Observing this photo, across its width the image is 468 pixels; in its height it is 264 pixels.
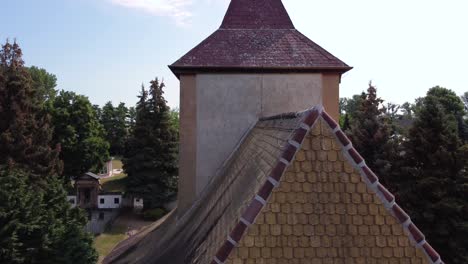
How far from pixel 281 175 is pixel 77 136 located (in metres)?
41.3

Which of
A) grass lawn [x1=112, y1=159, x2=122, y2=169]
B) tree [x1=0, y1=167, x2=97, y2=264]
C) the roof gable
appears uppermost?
the roof gable

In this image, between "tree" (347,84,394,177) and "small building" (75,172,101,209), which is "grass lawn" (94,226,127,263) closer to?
"small building" (75,172,101,209)

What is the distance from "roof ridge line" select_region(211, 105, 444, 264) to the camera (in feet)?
12.0

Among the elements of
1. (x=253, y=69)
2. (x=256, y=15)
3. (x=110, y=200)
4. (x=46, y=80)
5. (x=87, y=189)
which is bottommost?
(x=110, y=200)

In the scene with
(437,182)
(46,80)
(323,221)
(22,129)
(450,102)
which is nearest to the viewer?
(323,221)

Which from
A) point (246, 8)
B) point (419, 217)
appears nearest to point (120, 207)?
point (419, 217)

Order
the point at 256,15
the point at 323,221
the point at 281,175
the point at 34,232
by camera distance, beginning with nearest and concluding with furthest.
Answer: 1. the point at 323,221
2. the point at 281,175
3. the point at 256,15
4. the point at 34,232

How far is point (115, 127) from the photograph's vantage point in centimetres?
6156

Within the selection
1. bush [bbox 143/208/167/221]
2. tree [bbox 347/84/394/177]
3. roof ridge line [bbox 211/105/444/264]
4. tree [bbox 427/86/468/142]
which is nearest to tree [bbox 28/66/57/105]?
bush [bbox 143/208/167/221]

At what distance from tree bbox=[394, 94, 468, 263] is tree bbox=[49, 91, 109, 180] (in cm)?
3125

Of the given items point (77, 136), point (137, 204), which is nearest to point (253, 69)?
point (137, 204)

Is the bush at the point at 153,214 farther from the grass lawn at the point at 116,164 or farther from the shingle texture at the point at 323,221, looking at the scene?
the shingle texture at the point at 323,221

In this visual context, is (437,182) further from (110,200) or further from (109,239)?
(110,200)

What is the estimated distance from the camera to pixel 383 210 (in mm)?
3871
